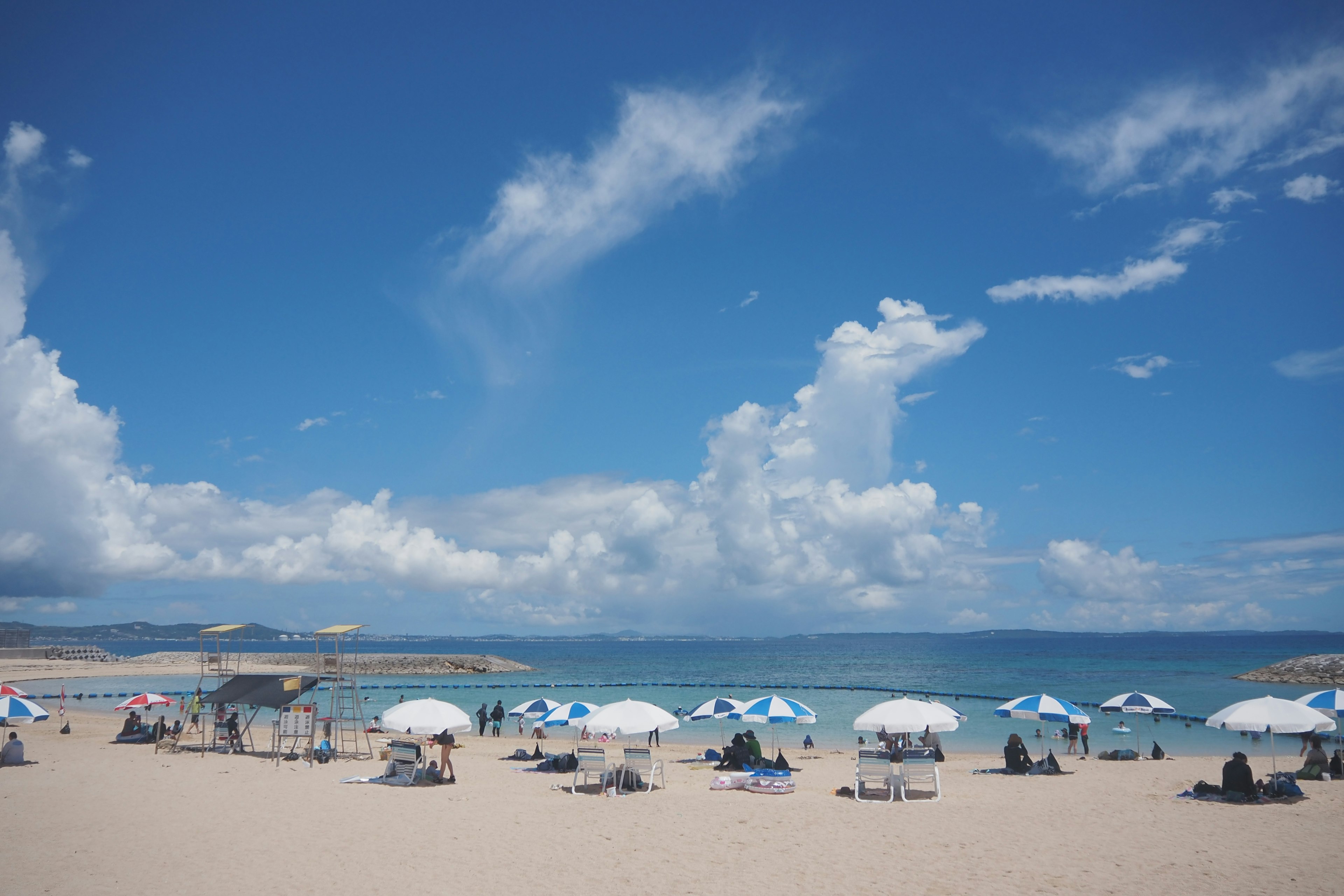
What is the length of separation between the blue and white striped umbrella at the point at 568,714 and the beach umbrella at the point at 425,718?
3.72 meters

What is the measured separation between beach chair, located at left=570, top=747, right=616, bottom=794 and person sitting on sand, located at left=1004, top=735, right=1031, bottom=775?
953 centimetres

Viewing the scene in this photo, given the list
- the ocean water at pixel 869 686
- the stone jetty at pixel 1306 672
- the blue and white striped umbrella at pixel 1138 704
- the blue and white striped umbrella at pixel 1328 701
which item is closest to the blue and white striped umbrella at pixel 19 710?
the ocean water at pixel 869 686

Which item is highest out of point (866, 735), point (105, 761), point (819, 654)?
point (105, 761)

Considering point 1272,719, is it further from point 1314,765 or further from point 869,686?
point 869,686

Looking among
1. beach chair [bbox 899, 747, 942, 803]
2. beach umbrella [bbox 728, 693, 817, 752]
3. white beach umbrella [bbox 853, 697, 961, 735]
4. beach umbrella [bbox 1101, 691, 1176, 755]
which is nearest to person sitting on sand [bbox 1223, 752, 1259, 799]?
white beach umbrella [bbox 853, 697, 961, 735]

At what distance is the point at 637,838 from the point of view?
1191 centimetres

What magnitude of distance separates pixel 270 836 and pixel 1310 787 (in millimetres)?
18666

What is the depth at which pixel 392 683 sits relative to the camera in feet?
230

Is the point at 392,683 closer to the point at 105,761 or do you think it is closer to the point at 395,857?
the point at 105,761

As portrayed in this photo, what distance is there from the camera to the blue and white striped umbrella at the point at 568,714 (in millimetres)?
21297

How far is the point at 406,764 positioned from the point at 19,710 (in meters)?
11.4

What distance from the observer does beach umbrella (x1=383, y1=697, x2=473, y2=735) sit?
56.1ft

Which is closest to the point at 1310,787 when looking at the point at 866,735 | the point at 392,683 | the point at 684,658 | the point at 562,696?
the point at 866,735

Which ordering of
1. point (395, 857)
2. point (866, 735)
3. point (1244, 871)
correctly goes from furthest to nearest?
point (866, 735) < point (395, 857) < point (1244, 871)
